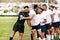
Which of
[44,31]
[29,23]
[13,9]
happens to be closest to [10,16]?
[13,9]

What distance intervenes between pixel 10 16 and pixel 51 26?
0.64m

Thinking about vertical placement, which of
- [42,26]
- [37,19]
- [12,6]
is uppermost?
[12,6]

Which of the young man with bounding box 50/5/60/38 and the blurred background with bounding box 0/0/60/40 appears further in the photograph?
the young man with bounding box 50/5/60/38

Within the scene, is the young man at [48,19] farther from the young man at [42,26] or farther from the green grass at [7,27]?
the green grass at [7,27]

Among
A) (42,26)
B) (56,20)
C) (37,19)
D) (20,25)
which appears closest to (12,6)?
(20,25)

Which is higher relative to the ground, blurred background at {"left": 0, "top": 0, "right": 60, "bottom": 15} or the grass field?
blurred background at {"left": 0, "top": 0, "right": 60, "bottom": 15}

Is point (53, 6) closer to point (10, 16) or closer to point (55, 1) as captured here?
point (55, 1)

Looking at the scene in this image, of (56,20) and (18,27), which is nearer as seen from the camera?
(18,27)

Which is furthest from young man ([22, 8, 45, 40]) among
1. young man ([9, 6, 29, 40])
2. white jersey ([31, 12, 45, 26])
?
young man ([9, 6, 29, 40])

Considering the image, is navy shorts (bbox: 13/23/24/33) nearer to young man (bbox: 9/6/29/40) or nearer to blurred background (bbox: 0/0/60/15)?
young man (bbox: 9/6/29/40)

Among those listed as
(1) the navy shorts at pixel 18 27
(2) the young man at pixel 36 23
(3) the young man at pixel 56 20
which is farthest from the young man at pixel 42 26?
(1) the navy shorts at pixel 18 27

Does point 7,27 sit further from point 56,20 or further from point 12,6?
point 56,20

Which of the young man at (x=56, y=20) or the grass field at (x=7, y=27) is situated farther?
the young man at (x=56, y=20)

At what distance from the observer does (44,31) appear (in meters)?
2.63
